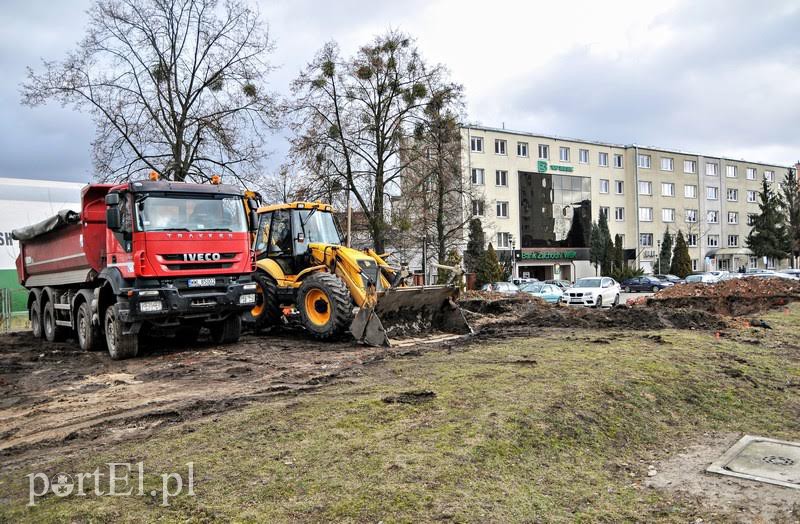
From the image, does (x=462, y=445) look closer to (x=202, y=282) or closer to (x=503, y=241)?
(x=202, y=282)

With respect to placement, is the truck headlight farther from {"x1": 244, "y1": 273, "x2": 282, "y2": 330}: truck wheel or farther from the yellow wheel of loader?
{"x1": 244, "y1": 273, "x2": 282, "y2": 330}: truck wheel

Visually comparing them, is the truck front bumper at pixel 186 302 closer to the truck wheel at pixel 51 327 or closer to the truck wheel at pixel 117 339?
the truck wheel at pixel 117 339

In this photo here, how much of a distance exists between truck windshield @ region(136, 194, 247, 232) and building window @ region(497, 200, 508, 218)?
154 ft

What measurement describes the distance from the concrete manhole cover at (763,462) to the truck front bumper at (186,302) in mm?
8668

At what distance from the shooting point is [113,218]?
10.5 metres

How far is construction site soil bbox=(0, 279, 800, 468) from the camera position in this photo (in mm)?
6477

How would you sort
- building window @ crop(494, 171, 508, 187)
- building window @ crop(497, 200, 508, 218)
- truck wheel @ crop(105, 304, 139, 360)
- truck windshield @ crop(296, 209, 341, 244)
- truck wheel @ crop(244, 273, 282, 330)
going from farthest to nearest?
building window @ crop(497, 200, 508, 218) → building window @ crop(494, 171, 508, 187) → truck wheel @ crop(244, 273, 282, 330) → truck windshield @ crop(296, 209, 341, 244) → truck wheel @ crop(105, 304, 139, 360)

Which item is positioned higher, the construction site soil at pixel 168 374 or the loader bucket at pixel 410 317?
the loader bucket at pixel 410 317

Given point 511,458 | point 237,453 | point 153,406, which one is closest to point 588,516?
point 511,458

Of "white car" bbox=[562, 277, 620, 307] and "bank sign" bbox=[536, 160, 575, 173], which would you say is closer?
"white car" bbox=[562, 277, 620, 307]

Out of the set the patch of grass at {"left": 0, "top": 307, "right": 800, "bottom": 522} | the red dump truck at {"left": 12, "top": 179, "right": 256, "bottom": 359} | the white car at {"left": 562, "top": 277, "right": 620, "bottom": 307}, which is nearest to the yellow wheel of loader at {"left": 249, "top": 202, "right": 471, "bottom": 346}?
the red dump truck at {"left": 12, "top": 179, "right": 256, "bottom": 359}

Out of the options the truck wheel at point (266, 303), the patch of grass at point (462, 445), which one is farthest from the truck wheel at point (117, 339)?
the patch of grass at point (462, 445)

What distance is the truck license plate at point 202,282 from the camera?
36.4 feet

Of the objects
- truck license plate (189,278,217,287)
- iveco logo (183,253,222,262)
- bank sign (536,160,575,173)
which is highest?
bank sign (536,160,575,173)
